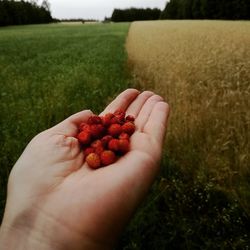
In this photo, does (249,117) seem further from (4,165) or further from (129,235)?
(4,165)

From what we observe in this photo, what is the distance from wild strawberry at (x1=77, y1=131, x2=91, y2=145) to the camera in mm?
2574

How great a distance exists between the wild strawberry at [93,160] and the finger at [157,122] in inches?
17.4

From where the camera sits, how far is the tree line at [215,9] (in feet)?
172

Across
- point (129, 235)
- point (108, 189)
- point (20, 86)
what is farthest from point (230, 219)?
point (20, 86)

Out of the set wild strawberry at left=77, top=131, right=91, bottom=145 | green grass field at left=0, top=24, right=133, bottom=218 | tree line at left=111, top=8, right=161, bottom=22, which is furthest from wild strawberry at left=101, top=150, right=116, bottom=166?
tree line at left=111, top=8, right=161, bottom=22

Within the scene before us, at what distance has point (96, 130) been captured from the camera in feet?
8.78

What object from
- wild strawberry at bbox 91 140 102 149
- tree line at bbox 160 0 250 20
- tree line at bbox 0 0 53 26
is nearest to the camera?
wild strawberry at bbox 91 140 102 149

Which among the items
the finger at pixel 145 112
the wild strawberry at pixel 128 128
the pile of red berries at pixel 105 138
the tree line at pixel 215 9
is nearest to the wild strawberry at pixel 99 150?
the pile of red berries at pixel 105 138

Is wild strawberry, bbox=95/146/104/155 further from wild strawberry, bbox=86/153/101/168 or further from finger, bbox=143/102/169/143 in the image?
finger, bbox=143/102/169/143

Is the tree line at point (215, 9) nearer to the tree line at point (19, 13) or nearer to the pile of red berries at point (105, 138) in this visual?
the tree line at point (19, 13)

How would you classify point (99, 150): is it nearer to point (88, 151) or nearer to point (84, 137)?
point (88, 151)

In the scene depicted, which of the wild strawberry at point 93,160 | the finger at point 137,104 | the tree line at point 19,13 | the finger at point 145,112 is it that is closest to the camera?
the wild strawberry at point 93,160

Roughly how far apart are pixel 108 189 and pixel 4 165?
2361mm

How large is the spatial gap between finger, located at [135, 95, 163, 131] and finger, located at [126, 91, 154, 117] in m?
0.08
